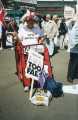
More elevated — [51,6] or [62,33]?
[62,33]

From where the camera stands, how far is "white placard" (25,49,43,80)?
36.8 feet

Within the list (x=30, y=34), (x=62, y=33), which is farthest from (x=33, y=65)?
(x=62, y=33)

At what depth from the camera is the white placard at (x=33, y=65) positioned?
11213 mm

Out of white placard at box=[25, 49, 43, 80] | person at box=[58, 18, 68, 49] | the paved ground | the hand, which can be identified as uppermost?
the hand

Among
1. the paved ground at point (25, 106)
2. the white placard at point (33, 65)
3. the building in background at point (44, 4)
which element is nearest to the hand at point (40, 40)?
the white placard at point (33, 65)

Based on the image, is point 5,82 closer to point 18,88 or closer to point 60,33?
point 18,88

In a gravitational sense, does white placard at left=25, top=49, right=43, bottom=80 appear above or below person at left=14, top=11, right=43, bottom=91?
below

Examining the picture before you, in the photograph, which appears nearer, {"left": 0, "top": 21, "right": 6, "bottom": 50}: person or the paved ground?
the paved ground

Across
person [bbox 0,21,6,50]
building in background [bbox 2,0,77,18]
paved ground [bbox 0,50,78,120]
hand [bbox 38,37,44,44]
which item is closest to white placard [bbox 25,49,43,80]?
paved ground [bbox 0,50,78,120]

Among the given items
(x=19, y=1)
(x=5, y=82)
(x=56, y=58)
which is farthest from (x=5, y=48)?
(x=19, y=1)

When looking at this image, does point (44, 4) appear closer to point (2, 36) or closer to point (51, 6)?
point (51, 6)

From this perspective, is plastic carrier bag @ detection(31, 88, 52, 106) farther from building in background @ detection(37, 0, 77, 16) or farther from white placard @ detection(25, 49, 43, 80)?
building in background @ detection(37, 0, 77, 16)

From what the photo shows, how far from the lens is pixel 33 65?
11.3m

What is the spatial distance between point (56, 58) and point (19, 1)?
27437 mm
